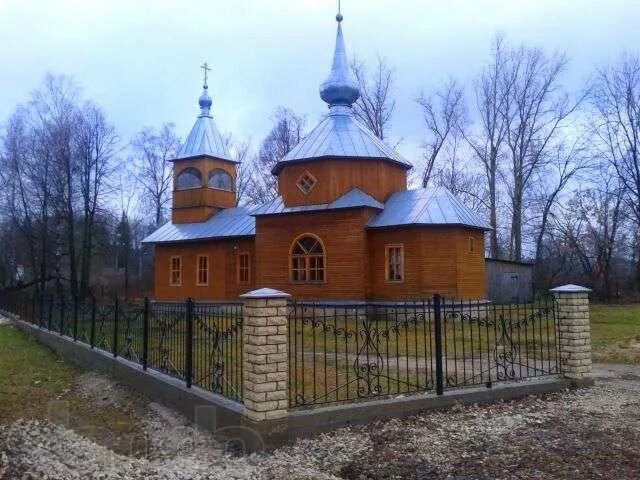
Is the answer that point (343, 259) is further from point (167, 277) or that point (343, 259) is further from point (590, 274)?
point (590, 274)

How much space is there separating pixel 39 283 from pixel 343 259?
19.9m

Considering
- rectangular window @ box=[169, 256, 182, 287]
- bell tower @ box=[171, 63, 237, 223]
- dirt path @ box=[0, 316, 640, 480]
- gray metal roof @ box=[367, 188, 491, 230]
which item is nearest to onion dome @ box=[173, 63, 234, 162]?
bell tower @ box=[171, 63, 237, 223]

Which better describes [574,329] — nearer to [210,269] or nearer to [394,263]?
[394,263]

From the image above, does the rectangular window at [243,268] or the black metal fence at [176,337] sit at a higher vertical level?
the rectangular window at [243,268]

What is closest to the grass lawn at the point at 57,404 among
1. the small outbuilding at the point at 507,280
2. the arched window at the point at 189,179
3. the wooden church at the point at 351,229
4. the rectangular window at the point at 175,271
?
the wooden church at the point at 351,229

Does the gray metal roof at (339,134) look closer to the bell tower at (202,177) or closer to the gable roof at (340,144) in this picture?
the gable roof at (340,144)

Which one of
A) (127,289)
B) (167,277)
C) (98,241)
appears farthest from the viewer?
(127,289)

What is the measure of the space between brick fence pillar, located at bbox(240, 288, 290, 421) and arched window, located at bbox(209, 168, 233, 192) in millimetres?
20531

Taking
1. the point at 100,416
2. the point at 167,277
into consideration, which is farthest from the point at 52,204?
the point at 100,416

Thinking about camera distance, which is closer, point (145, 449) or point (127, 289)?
point (145, 449)

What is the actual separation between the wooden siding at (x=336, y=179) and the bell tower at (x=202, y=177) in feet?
20.9

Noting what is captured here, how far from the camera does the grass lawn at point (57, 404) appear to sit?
6.22m

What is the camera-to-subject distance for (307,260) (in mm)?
18781

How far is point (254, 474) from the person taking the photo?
4605mm
